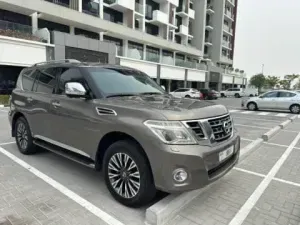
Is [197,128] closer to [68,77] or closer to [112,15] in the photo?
[68,77]

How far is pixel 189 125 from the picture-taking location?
2848 mm

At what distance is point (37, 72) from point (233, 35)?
2339 inches

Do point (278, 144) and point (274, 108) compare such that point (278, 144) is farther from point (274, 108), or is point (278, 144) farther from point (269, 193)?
point (274, 108)

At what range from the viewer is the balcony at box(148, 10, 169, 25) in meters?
31.6

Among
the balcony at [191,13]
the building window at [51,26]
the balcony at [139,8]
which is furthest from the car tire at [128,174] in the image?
the balcony at [191,13]

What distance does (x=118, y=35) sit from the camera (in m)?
25.8

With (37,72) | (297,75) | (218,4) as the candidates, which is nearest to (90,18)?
(37,72)

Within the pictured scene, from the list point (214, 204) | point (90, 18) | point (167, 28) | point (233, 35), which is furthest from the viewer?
point (233, 35)

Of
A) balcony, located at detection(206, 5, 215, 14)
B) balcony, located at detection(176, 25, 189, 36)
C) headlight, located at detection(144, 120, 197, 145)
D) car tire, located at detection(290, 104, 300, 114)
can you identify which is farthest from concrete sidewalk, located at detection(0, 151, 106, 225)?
balcony, located at detection(206, 5, 215, 14)

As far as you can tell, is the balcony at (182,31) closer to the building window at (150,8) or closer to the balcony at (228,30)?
the building window at (150,8)

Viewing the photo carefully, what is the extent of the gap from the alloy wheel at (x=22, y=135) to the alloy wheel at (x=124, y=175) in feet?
9.07

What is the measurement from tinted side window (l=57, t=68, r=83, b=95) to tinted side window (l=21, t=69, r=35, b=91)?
123cm

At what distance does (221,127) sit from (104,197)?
6.26 ft

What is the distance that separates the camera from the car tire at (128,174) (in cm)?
293
